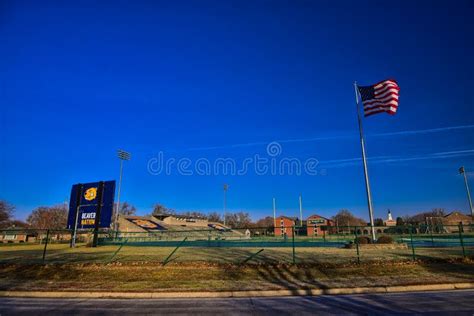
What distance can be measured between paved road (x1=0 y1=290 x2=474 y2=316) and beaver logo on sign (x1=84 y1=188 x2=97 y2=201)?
86.5ft

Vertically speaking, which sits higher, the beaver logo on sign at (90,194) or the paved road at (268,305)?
the beaver logo on sign at (90,194)

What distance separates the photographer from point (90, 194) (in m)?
36.1

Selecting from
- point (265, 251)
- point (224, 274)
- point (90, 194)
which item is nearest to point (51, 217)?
point (90, 194)

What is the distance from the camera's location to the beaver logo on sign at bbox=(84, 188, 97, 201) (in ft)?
118

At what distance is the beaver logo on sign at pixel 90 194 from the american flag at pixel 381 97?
29575mm

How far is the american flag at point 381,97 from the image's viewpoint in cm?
2269

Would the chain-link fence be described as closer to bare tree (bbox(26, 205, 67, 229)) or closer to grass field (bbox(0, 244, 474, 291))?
grass field (bbox(0, 244, 474, 291))

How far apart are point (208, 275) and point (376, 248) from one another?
15.6m

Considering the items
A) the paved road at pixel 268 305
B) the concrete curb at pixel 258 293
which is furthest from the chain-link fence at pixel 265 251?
the paved road at pixel 268 305

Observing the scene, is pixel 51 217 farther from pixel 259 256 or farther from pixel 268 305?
pixel 268 305

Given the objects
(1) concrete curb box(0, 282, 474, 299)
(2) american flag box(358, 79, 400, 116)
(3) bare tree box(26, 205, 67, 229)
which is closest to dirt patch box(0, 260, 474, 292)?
(1) concrete curb box(0, 282, 474, 299)

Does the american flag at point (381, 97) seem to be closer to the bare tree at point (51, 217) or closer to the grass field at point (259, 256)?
the grass field at point (259, 256)

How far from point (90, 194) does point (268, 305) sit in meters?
32.1

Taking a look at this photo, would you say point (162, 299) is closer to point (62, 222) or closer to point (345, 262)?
point (345, 262)
